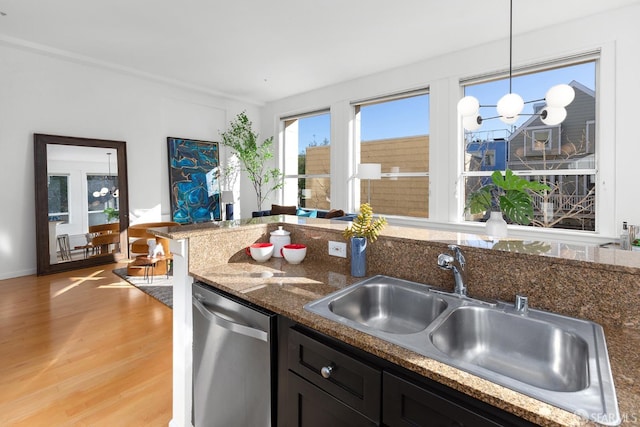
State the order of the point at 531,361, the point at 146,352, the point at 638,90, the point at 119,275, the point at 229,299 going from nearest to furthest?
the point at 531,361 → the point at 229,299 → the point at 146,352 → the point at 638,90 → the point at 119,275

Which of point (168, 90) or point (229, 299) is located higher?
point (168, 90)

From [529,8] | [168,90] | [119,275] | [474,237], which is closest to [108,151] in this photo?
[168,90]

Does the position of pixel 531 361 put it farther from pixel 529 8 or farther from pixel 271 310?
pixel 529 8

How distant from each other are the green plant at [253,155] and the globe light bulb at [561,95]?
4881 millimetres

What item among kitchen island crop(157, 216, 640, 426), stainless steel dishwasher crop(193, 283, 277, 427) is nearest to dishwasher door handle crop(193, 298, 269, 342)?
stainless steel dishwasher crop(193, 283, 277, 427)

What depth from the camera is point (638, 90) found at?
3195 mm

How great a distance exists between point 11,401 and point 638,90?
5.54 metres

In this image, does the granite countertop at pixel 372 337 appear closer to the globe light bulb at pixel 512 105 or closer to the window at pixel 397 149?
the globe light bulb at pixel 512 105

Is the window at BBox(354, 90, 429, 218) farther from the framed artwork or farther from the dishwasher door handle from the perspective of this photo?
the dishwasher door handle

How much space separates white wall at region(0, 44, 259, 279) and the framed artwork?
0.14 m

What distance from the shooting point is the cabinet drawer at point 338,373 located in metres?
0.88

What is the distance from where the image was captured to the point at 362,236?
152 centimetres

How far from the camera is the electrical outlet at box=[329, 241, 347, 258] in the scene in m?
1.68

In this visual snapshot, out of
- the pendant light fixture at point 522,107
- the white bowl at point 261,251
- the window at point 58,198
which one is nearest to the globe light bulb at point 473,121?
the pendant light fixture at point 522,107
